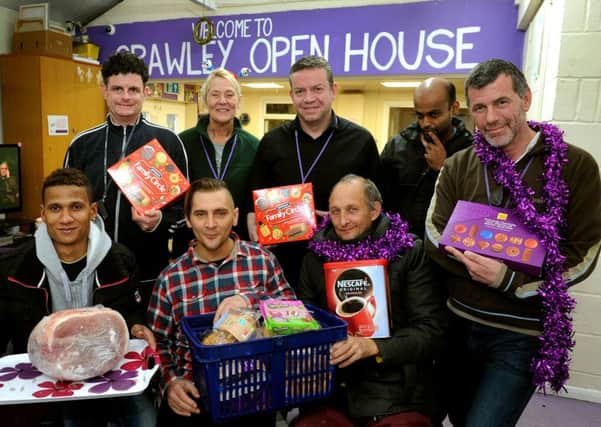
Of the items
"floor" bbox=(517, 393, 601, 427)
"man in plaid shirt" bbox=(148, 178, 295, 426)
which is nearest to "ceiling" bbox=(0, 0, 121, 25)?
"man in plaid shirt" bbox=(148, 178, 295, 426)

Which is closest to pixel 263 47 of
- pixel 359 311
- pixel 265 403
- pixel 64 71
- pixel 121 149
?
pixel 64 71

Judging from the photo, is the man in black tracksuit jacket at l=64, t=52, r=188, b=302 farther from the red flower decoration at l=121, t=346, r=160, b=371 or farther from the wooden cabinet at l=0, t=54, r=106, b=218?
the wooden cabinet at l=0, t=54, r=106, b=218

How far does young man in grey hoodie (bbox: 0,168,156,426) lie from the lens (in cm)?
175

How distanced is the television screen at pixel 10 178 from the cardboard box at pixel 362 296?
3.69 m

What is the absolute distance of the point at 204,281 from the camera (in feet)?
6.12

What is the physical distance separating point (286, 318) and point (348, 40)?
3.85 metres

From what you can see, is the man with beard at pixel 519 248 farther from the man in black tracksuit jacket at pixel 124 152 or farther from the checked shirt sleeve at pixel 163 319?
the man in black tracksuit jacket at pixel 124 152

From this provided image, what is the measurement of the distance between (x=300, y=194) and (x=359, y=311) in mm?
714

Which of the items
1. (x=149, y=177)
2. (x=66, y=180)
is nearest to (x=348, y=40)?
(x=149, y=177)

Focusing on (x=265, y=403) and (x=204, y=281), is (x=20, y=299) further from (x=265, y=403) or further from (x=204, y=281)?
(x=265, y=403)

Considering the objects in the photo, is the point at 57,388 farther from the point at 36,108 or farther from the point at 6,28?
the point at 6,28

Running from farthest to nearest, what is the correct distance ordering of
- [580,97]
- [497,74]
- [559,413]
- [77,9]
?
[77,9] < [559,413] < [580,97] < [497,74]

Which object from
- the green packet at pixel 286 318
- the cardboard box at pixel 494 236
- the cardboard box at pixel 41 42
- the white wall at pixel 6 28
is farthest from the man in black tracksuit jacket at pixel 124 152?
the white wall at pixel 6 28

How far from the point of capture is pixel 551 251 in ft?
4.92
